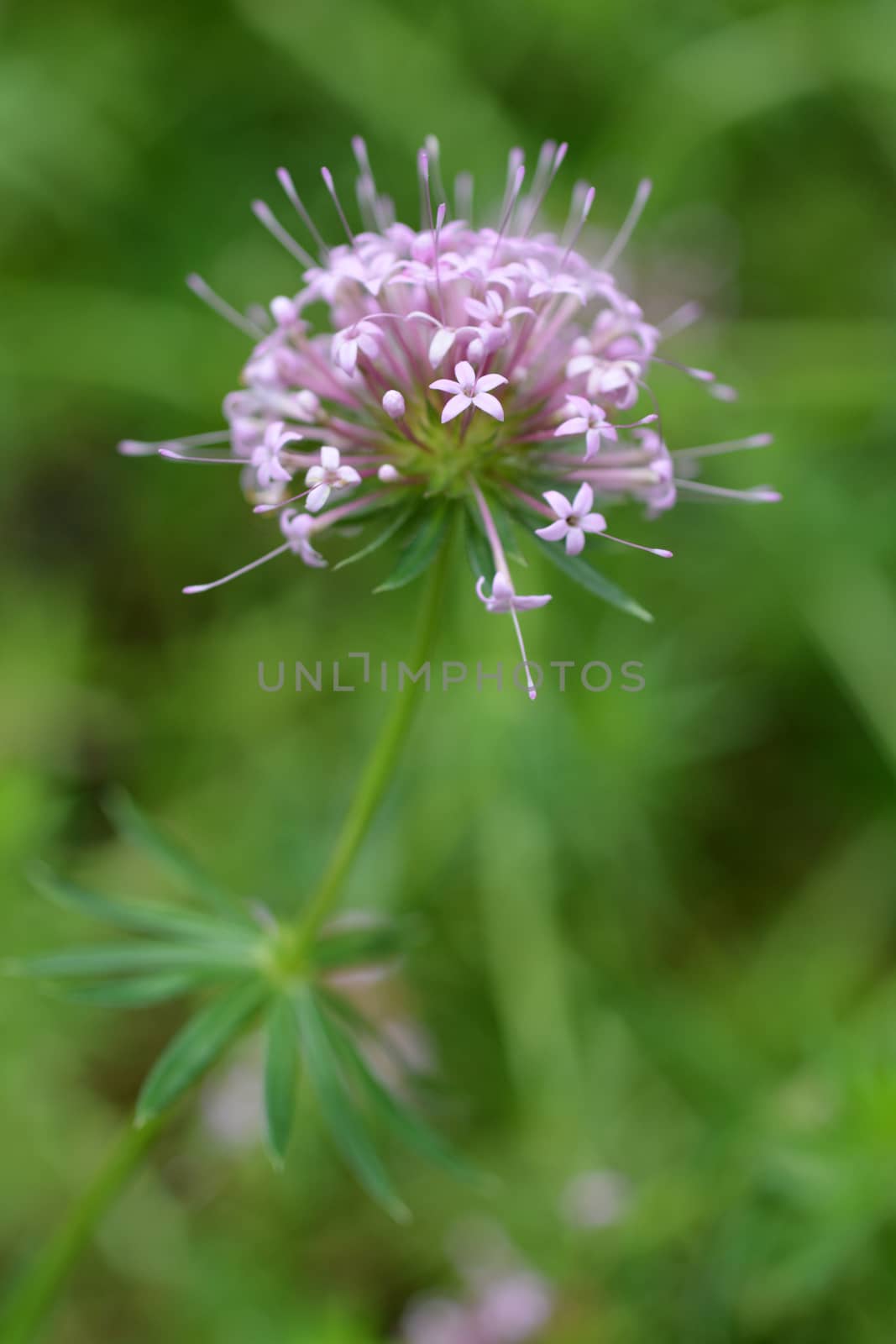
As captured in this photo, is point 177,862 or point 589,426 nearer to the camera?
point 589,426

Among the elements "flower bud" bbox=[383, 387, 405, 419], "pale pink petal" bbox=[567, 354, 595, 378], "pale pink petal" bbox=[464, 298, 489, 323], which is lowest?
"flower bud" bbox=[383, 387, 405, 419]

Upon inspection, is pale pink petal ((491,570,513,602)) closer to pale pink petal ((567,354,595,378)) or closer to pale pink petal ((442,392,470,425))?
pale pink petal ((442,392,470,425))

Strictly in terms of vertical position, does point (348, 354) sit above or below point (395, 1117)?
above

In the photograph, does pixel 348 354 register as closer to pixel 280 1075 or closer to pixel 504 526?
pixel 504 526

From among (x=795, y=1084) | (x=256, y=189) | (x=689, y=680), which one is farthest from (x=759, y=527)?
(x=256, y=189)
